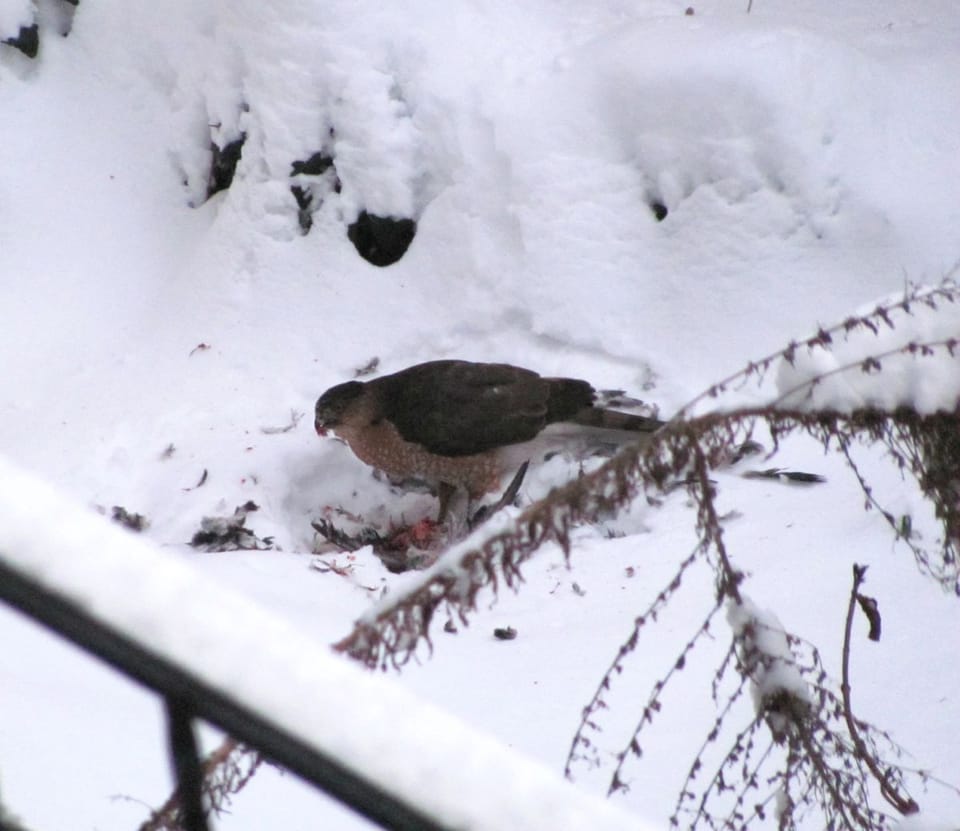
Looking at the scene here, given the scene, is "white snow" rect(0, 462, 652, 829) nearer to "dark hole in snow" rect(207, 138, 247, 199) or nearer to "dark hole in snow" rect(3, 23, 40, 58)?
"dark hole in snow" rect(207, 138, 247, 199)

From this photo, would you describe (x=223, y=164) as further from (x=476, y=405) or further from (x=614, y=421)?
(x=614, y=421)

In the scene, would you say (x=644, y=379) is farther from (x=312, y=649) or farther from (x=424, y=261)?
(x=312, y=649)

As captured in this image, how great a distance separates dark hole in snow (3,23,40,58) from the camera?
5.05m

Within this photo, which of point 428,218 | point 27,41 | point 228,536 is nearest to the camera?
point 228,536

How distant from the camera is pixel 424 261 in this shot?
182 inches

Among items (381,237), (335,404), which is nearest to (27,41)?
(381,237)

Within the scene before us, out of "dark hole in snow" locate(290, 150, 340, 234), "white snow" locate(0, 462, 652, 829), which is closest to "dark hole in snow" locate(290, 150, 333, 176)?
"dark hole in snow" locate(290, 150, 340, 234)

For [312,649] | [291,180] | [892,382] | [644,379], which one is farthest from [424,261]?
[312,649]

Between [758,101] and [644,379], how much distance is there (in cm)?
112

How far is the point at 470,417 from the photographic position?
404cm

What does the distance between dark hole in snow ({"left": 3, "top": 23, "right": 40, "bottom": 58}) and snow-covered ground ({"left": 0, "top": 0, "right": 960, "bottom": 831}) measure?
1.6 inches

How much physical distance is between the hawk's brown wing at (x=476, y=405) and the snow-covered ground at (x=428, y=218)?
275mm

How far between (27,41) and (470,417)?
2767mm

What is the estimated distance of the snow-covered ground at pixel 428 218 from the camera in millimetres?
4180
